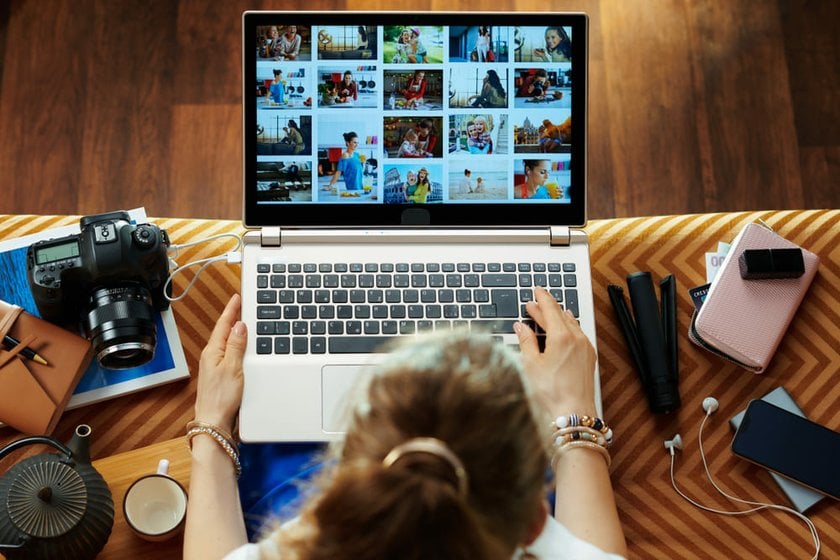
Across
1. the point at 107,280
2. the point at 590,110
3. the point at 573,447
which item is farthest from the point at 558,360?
the point at 590,110

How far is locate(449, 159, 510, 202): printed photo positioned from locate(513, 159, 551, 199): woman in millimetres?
18

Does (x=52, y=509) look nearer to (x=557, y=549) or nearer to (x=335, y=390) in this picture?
(x=335, y=390)

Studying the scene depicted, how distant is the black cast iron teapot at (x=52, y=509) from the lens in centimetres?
74

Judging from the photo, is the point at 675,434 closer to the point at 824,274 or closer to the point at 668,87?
the point at 824,274

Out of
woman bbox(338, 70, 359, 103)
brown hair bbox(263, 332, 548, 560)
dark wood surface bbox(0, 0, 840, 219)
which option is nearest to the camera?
brown hair bbox(263, 332, 548, 560)

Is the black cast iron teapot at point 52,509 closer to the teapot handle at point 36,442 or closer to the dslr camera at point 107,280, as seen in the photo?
the teapot handle at point 36,442

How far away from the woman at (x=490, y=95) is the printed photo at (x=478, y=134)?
0.05 feet

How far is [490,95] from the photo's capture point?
0.95 m

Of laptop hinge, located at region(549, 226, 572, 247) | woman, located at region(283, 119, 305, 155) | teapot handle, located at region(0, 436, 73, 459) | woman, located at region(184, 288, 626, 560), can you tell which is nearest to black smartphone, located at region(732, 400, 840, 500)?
laptop hinge, located at region(549, 226, 572, 247)

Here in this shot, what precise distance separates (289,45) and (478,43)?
0.23 meters

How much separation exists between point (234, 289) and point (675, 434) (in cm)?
59

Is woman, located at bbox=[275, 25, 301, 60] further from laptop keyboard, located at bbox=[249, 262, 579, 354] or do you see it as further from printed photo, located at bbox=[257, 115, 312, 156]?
laptop keyboard, located at bbox=[249, 262, 579, 354]

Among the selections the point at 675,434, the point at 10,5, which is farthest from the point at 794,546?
the point at 10,5

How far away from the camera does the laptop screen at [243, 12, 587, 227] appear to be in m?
0.93
